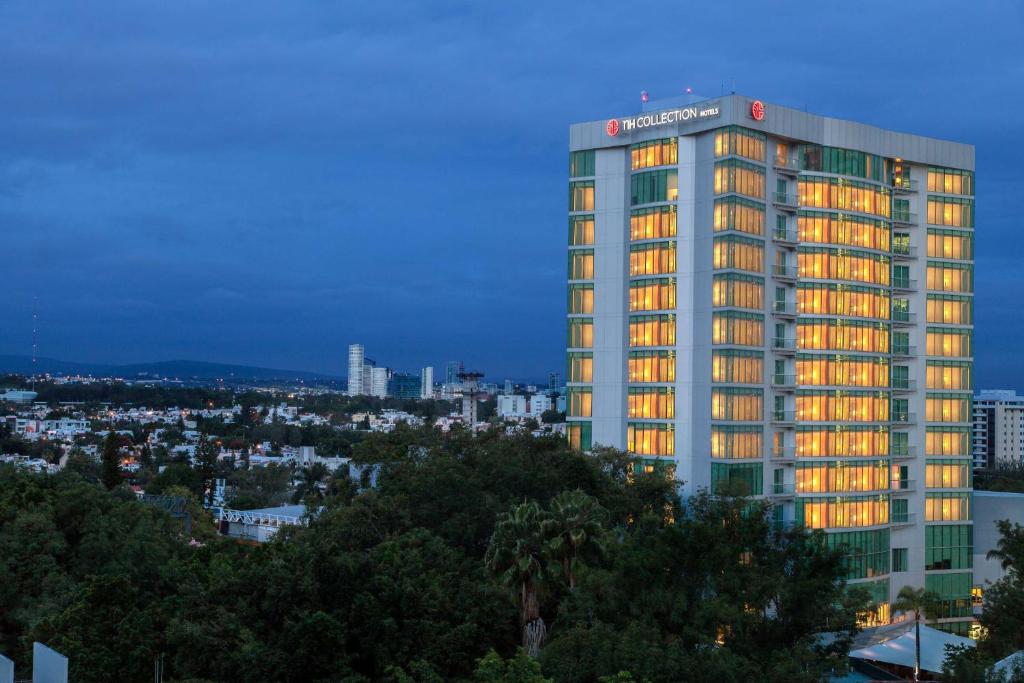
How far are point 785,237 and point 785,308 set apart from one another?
4297 millimetres

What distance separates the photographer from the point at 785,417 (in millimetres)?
69688

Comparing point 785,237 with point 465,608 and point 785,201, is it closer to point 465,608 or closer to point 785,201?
point 785,201

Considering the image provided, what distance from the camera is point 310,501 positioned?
65.5 m

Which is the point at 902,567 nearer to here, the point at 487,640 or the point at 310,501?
the point at 310,501

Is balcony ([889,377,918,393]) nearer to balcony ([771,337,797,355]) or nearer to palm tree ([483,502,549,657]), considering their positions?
balcony ([771,337,797,355])

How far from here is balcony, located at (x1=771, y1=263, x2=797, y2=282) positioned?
69.5 metres

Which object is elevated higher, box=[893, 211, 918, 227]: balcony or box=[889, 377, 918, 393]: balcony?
box=[893, 211, 918, 227]: balcony

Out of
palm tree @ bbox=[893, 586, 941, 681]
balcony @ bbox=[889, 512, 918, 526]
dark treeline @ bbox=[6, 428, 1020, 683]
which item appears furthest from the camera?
balcony @ bbox=[889, 512, 918, 526]

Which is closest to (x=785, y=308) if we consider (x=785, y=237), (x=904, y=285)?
(x=785, y=237)

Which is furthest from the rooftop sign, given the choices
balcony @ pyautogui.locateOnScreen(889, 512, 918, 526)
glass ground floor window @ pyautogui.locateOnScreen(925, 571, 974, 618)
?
glass ground floor window @ pyautogui.locateOnScreen(925, 571, 974, 618)

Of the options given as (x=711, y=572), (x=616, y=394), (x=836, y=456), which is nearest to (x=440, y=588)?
(x=711, y=572)

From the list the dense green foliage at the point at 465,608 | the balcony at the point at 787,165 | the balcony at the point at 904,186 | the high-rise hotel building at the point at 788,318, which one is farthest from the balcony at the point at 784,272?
the dense green foliage at the point at 465,608

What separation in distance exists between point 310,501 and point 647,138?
29522 mm

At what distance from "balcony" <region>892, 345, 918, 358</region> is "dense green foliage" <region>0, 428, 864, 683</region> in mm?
30160
